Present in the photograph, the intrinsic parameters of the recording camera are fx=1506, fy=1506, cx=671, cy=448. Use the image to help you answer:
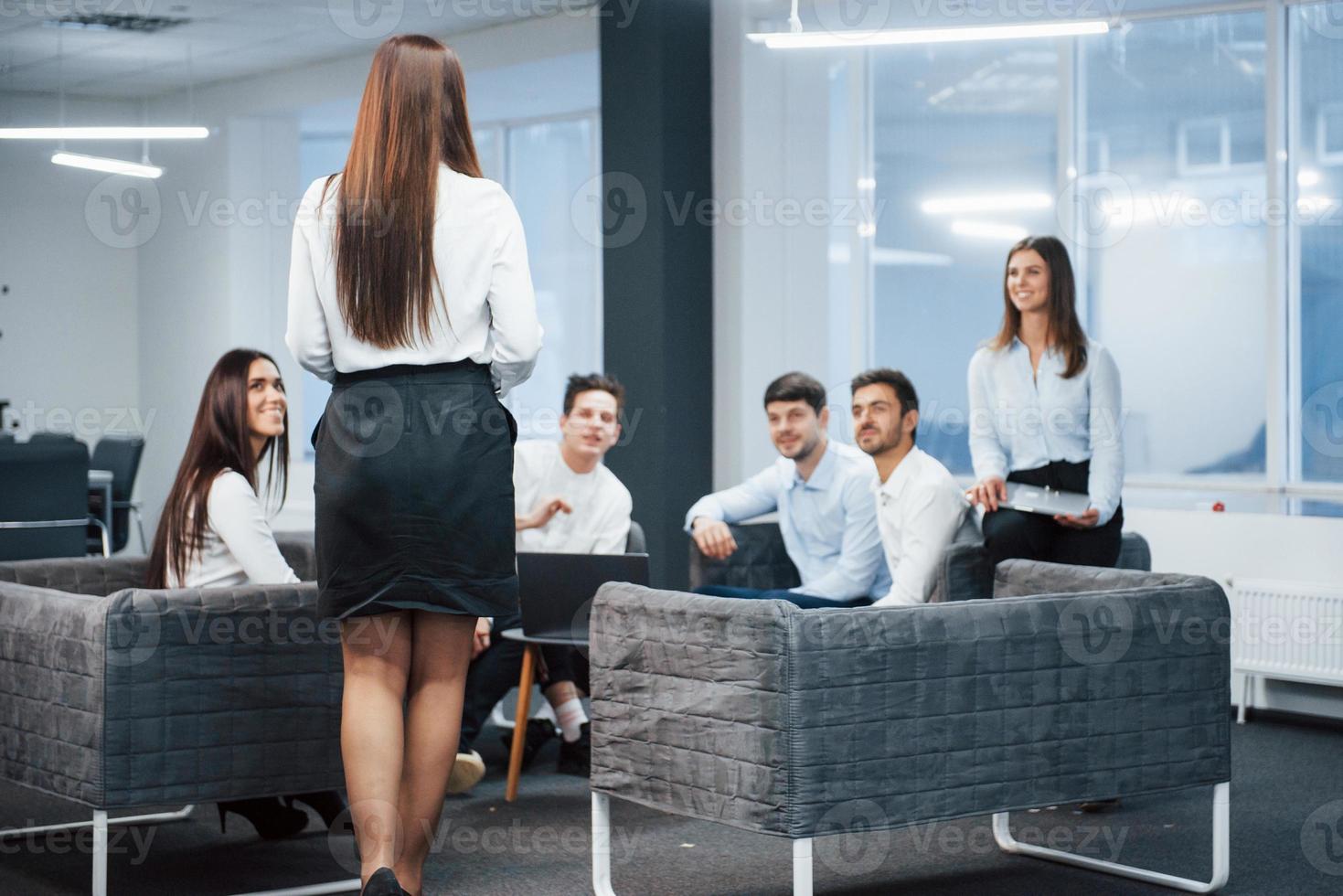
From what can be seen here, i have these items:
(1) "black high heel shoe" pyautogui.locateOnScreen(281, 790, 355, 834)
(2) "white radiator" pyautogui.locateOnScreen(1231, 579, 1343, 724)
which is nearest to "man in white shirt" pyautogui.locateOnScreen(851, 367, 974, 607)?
(1) "black high heel shoe" pyautogui.locateOnScreen(281, 790, 355, 834)

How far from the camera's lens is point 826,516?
3.77 metres

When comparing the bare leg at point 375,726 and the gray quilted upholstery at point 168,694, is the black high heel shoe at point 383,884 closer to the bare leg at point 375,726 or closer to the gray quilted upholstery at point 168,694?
the bare leg at point 375,726

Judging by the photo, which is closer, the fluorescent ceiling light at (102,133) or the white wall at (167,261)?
the fluorescent ceiling light at (102,133)

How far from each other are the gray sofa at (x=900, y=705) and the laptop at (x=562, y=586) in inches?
36.6

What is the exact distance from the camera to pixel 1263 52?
5.34 meters

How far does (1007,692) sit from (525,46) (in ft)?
17.1

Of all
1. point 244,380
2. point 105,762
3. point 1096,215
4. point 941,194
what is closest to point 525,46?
point 941,194

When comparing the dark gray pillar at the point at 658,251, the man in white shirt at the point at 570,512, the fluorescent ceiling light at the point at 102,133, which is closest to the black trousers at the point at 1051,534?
the man in white shirt at the point at 570,512

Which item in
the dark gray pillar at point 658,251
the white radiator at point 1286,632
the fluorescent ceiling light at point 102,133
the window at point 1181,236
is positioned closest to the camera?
the white radiator at point 1286,632

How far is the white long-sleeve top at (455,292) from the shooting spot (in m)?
2.06

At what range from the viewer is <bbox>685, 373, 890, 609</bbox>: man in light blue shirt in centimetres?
363

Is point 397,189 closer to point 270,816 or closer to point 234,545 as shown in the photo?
point 234,545

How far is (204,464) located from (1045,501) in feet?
6.25

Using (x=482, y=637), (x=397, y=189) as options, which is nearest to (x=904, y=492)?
(x=482, y=637)
